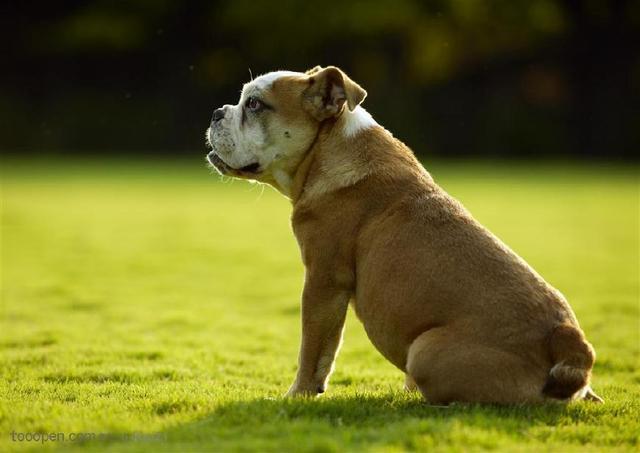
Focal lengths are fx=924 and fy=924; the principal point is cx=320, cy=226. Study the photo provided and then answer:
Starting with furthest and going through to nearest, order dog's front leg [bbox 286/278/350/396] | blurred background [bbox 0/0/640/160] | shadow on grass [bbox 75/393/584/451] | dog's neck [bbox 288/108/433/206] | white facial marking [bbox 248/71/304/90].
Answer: blurred background [bbox 0/0/640/160] < white facial marking [bbox 248/71/304/90] < dog's neck [bbox 288/108/433/206] < dog's front leg [bbox 286/278/350/396] < shadow on grass [bbox 75/393/584/451]

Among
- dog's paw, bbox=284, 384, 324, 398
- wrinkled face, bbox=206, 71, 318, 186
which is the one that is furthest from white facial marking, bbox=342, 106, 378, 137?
dog's paw, bbox=284, 384, 324, 398

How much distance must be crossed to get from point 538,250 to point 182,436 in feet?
40.9

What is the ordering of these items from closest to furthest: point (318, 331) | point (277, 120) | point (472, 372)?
point (472, 372), point (318, 331), point (277, 120)

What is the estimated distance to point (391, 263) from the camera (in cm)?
616

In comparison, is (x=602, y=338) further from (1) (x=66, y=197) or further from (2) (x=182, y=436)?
(1) (x=66, y=197)

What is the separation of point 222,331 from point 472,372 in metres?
4.85

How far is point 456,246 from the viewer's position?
242 inches

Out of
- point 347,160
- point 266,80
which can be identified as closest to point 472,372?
point 347,160

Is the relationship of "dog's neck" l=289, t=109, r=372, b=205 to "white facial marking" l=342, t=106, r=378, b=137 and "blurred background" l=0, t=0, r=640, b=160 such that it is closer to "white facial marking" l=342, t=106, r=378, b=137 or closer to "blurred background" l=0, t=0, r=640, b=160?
"white facial marking" l=342, t=106, r=378, b=137

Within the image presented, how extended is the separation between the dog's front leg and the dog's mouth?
45.3 inches

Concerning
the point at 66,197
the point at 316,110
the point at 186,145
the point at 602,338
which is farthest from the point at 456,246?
the point at 186,145

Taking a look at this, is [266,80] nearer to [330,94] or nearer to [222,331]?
[330,94]

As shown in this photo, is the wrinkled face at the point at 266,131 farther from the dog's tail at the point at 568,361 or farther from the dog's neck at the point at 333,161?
the dog's tail at the point at 568,361

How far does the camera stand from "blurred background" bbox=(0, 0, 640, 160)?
4450 centimetres
